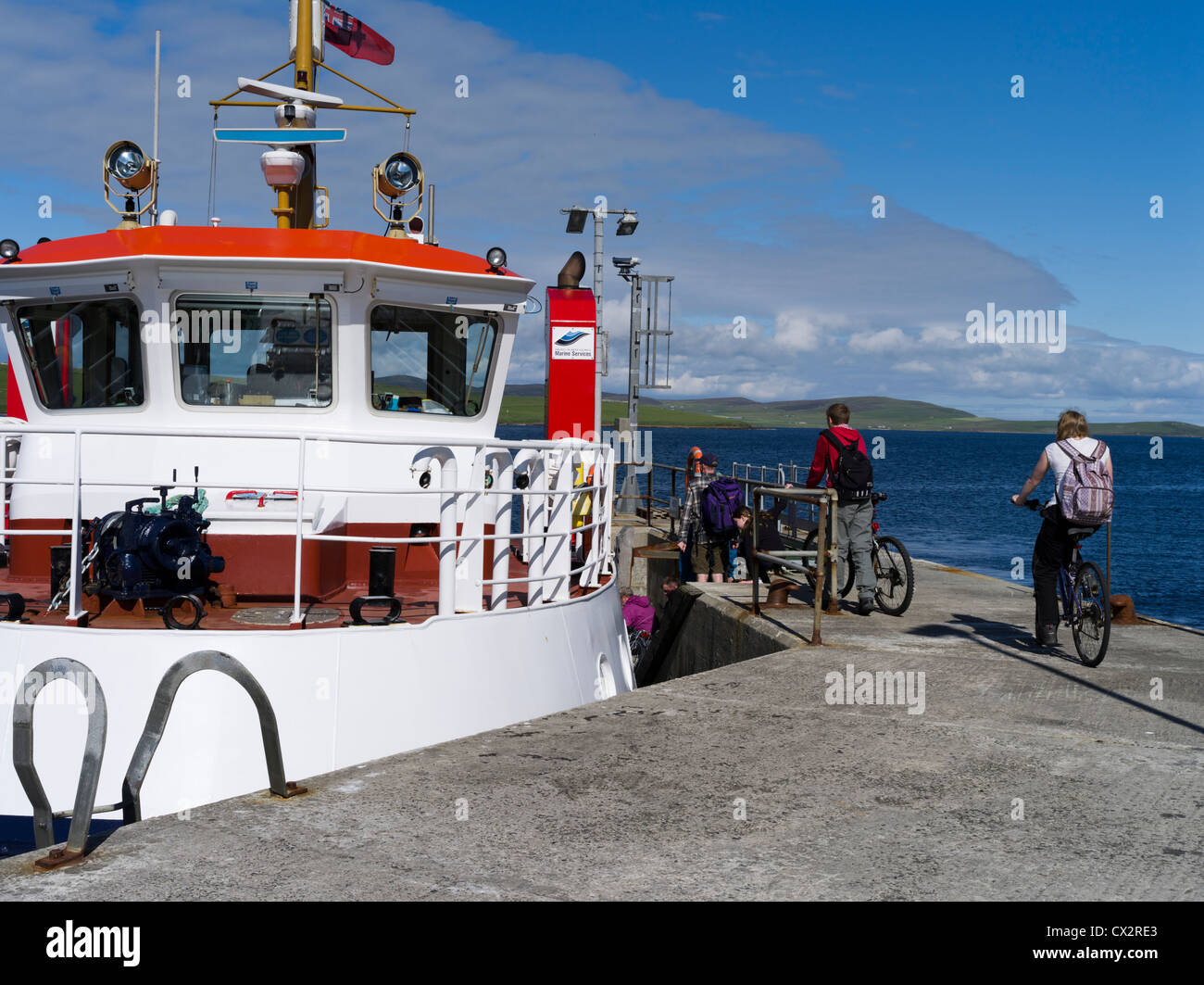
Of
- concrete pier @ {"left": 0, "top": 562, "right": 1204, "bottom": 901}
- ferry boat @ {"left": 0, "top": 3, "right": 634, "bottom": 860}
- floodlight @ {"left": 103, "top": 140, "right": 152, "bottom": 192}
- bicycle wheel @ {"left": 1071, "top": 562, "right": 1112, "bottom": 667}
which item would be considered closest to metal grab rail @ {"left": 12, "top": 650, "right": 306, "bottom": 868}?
concrete pier @ {"left": 0, "top": 562, "right": 1204, "bottom": 901}

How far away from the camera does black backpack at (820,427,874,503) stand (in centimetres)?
870

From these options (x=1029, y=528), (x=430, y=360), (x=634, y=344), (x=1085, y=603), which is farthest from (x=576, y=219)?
(x=1029, y=528)

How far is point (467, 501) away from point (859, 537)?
152 inches

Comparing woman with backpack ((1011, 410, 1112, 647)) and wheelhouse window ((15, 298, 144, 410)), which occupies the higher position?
wheelhouse window ((15, 298, 144, 410))

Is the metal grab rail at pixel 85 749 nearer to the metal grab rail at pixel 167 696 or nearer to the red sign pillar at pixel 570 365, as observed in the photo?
the metal grab rail at pixel 167 696

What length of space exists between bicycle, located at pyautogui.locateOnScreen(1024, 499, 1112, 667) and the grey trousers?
1.57 m

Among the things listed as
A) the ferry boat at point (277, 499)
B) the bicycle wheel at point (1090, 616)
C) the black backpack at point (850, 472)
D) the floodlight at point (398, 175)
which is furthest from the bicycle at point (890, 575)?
the floodlight at point (398, 175)

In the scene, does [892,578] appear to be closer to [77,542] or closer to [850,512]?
[850,512]

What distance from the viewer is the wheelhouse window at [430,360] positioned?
7352mm

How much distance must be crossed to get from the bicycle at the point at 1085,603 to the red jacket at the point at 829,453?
163cm

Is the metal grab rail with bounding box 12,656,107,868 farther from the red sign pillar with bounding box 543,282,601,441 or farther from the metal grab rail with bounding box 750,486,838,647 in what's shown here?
the red sign pillar with bounding box 543,282,601,441

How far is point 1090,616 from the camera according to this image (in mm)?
7051
